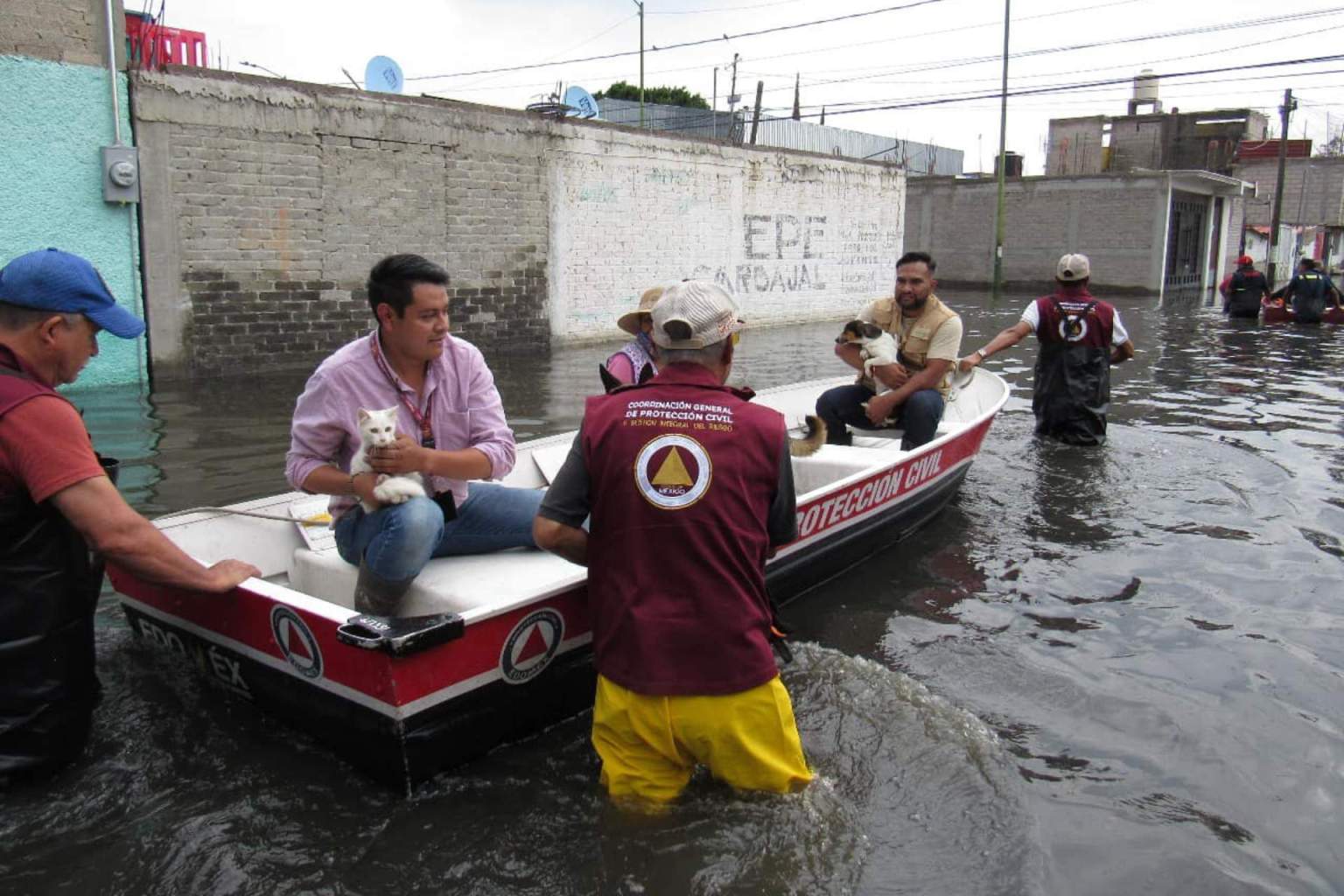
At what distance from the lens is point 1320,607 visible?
5598 millimetres

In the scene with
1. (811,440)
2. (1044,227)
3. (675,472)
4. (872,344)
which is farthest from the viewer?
(1044,227)

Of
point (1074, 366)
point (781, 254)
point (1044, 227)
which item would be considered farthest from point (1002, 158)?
point (1074, 366)

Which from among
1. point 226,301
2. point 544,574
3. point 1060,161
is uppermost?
point 1060,161

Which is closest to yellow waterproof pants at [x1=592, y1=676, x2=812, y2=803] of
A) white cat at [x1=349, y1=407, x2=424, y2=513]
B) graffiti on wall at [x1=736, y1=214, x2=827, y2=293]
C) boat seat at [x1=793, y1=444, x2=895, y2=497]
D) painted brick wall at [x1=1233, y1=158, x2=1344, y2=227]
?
white cat at [x1=349, y1=407, x2=424, y2=513]

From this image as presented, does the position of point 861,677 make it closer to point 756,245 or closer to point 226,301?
point 226,301

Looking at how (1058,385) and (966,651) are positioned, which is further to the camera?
(1058,385)

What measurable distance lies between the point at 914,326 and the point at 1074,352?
2.74 metres

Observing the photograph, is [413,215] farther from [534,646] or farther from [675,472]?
[675,472]

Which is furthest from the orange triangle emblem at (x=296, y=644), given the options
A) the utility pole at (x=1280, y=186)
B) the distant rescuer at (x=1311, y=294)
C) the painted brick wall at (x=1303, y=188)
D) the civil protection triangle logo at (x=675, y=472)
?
the painted brick wall at (x=1303, y=188)

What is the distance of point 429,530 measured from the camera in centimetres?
382

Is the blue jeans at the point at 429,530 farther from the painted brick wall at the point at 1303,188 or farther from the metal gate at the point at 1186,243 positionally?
the painted brick wall at the point at 1303,188

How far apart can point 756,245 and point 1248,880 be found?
18.0 metres

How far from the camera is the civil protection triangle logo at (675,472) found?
2.93m

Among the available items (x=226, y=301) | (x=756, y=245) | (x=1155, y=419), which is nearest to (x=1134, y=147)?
(x=756, y=245)
